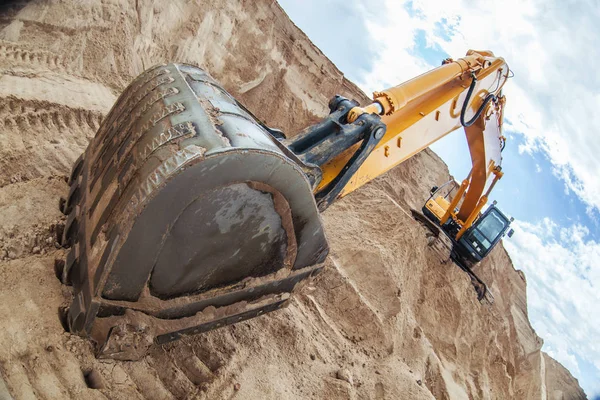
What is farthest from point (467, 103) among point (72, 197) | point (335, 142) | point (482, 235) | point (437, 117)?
point (72, 197)

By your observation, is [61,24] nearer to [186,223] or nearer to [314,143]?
[314,143]

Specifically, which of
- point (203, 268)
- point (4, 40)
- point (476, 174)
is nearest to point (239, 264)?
point (203, 268)

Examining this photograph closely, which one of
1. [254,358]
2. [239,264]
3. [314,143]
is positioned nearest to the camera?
[239,264]

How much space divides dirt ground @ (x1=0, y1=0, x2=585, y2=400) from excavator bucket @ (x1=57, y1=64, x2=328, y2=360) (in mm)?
216

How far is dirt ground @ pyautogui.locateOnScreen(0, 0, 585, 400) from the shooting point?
2189mm

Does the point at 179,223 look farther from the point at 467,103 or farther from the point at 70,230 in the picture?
the point at 467,103

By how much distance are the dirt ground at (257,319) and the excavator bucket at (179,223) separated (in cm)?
22

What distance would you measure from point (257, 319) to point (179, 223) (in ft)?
4.48

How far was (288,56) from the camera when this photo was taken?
850cm

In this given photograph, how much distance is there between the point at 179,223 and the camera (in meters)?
1.96

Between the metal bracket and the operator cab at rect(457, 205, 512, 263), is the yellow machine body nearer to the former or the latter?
the metal bracket

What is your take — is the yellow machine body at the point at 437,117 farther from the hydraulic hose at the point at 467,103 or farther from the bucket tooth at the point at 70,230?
the bucket tooth at the point at 70,230

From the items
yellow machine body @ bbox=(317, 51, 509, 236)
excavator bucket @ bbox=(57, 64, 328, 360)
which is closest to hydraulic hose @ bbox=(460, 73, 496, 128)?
yellow machine body @ bbox=(317, 51, 509, 236)

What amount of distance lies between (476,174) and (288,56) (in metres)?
4.29
